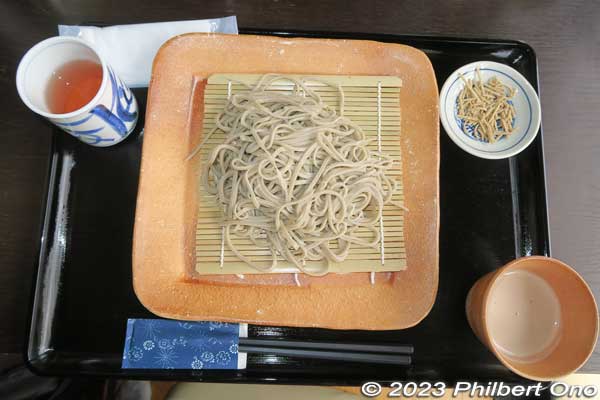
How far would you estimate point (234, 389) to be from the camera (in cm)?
147

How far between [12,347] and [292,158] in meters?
1.30

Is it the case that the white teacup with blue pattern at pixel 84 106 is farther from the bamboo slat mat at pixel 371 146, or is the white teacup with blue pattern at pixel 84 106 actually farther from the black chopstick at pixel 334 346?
the black chopstick at pixel 334 346

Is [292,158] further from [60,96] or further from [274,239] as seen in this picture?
[60,96]

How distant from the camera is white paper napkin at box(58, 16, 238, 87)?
151cm

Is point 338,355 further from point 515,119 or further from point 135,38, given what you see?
point 135,38

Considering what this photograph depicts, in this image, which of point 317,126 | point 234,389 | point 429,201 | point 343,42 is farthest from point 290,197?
point 234,389

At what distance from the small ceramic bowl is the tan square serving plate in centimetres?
11

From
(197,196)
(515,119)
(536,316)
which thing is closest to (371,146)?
(515,119)

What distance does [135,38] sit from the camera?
1516mm

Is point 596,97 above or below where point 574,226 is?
above

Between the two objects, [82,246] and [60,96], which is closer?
[60,96]

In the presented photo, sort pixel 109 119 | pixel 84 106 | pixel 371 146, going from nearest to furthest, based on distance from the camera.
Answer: pixel 84 106 < pixel 109 119 < pixel 371 146

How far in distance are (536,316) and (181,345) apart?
1.27 meters
